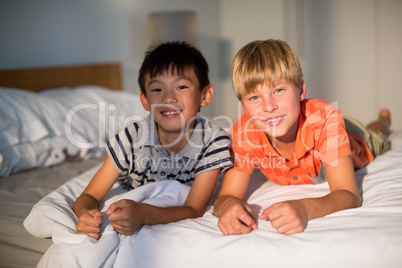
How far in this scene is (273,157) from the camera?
109cm

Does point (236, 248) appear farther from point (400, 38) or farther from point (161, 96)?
point (400, 38)

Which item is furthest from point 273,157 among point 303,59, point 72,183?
point 303,59

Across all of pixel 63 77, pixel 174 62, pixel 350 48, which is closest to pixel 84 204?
pixel 174 62

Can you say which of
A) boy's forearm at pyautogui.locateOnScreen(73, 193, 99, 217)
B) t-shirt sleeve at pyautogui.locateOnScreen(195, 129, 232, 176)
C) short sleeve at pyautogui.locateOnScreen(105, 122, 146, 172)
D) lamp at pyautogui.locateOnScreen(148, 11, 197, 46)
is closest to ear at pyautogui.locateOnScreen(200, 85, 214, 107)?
t-shirt sleeve at pyautogui.locateOnScreen(195, 129, 232, 176)

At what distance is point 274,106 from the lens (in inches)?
37.7

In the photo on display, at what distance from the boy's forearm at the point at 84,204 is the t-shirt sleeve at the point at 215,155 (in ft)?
0.99

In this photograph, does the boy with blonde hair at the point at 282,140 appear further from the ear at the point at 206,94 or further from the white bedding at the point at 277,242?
the ear at the point at 206,94

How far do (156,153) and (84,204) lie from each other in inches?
10.8

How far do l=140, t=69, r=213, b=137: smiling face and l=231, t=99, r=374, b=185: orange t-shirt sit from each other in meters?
0.16

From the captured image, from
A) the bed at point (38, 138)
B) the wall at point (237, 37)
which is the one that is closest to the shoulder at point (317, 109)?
the bed at point (38, 138)

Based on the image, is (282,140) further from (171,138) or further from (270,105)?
(171,138)

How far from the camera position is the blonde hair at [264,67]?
964 millimetres

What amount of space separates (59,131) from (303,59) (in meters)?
2.48

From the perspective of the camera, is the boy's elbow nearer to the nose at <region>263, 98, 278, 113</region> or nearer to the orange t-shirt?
the orange t-shirt
